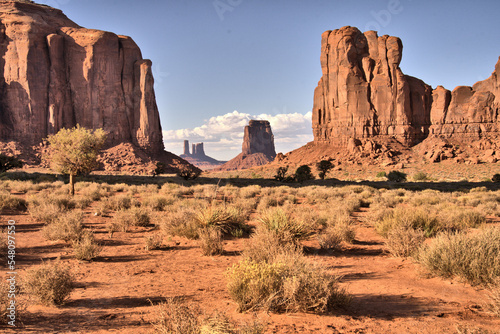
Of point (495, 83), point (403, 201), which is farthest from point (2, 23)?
point (495, 83)

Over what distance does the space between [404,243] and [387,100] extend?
69.4m

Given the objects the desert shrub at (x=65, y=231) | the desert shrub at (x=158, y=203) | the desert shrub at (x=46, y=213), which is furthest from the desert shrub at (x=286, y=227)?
the desert shrub at (x=46, y=213)

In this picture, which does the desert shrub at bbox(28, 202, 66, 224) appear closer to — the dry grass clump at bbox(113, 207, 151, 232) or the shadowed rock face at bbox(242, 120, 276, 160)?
the dry grass clump at bbox(113, 207, 151, 232)

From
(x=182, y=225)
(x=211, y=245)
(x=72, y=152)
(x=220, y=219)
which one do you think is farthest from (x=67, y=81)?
(x=211, y=245)

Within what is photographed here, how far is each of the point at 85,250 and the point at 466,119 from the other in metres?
76.6

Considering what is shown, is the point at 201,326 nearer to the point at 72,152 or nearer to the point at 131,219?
the point at 131,219

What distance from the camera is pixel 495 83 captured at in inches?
2571

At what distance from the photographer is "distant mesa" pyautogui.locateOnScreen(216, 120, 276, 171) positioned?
153500 millimetres

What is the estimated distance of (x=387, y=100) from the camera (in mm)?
68688

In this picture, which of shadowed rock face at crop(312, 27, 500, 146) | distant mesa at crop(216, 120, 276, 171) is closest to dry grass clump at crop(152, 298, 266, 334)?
shadowed rock face at crop(312, 27, 500, 146)

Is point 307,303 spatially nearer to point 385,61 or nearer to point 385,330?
point 385,330

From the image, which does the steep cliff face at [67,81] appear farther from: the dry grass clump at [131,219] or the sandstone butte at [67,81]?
the dry grass clump at [131,219]

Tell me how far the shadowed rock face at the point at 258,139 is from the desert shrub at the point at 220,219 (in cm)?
15229

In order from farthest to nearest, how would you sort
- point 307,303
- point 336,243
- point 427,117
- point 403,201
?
point 427,117 → point 403,201 → point 336,243 → point 307,303
